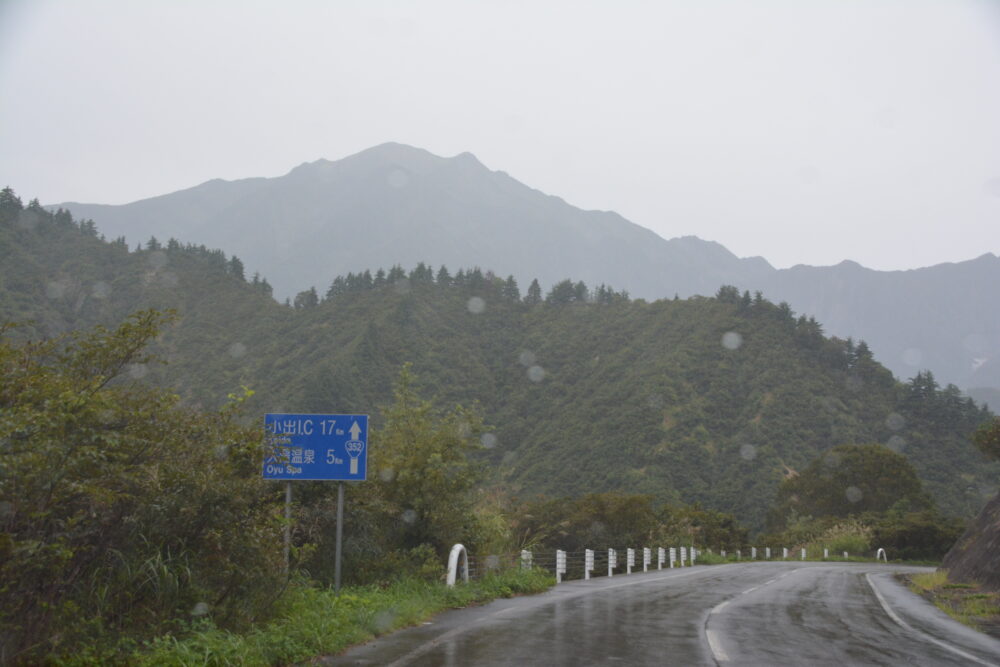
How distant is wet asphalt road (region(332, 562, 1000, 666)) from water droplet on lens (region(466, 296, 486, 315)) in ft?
359

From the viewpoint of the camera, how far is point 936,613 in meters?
13.5

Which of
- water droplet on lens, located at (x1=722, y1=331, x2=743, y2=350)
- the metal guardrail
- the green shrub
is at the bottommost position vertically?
the metal guardrail

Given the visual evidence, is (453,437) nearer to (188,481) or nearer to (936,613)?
(188,481)

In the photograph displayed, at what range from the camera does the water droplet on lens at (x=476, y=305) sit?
410 ft

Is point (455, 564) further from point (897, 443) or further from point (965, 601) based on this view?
point (897, 443)

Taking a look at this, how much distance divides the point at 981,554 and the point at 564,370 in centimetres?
8960

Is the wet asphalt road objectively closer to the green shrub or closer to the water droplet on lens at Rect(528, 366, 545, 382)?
the green shrub

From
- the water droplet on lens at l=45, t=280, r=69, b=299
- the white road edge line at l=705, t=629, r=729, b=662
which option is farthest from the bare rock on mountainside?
the water droplet on lens at l=45, t=280, r=69, b=299

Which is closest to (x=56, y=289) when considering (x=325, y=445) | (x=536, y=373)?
(x=536, y=373)

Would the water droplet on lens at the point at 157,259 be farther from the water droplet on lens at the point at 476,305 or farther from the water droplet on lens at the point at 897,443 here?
the water droplet on lens at the point at 897,443

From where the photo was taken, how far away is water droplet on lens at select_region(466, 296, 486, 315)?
4919 inches

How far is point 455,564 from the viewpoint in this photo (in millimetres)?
14477

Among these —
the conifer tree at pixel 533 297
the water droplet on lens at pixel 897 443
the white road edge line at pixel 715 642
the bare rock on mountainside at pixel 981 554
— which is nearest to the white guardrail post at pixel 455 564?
the white road edge line at pixel 715 642

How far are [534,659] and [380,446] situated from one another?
835 centimetres
